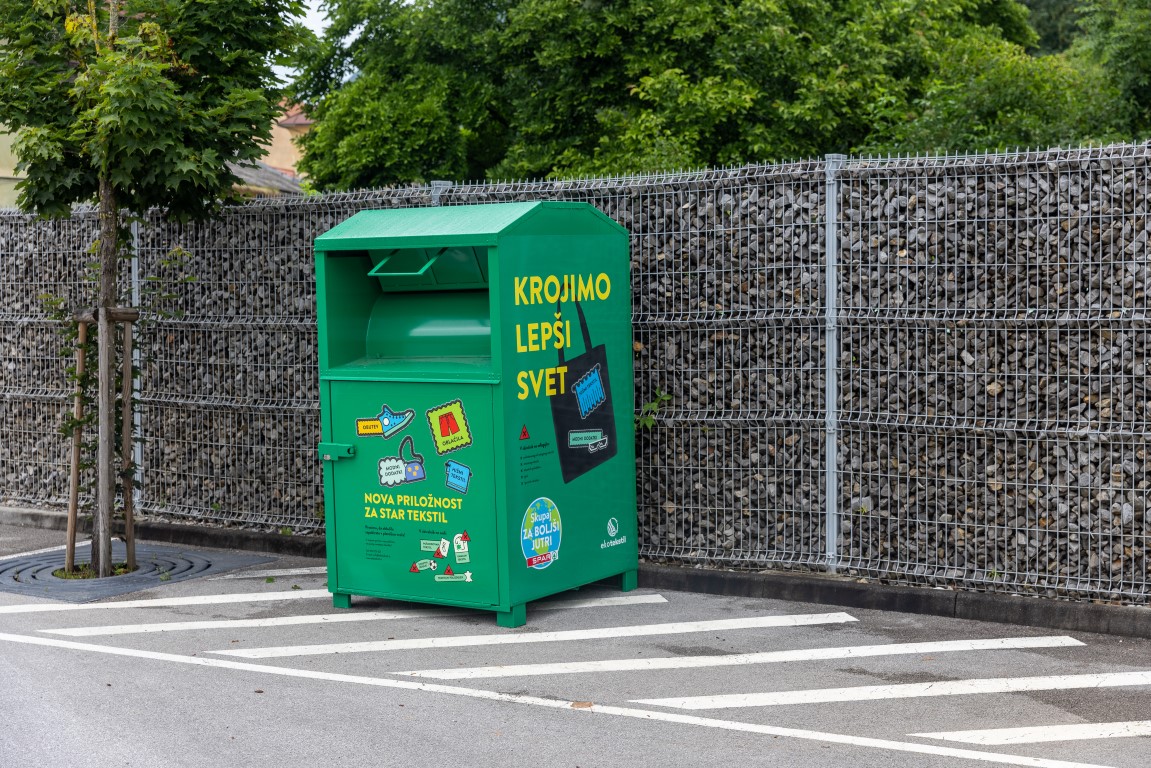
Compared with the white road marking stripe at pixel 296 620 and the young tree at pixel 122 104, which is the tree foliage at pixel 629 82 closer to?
the young tree at pixel 122 104

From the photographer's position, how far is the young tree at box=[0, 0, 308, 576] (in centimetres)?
805

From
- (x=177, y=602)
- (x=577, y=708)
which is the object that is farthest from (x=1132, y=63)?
(x=577, y=708)

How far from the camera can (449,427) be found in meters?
7.05

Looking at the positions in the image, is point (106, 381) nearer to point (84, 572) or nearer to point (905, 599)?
point (84, 572)

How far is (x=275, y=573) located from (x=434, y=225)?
9.42 ft

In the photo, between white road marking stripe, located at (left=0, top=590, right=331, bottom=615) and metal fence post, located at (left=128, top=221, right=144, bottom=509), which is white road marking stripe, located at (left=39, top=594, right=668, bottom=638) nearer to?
white road marking stripe, located at (left=0, top=590, right=331, bottom=615)

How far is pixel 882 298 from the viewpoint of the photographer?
739cm

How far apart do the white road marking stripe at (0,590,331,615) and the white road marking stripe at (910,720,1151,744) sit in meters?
4.11

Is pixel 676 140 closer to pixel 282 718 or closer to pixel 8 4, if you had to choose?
pixel 8 4

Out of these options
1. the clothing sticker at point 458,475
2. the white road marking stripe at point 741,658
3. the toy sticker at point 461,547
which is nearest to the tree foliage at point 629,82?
the clothing sticker at point 458,475

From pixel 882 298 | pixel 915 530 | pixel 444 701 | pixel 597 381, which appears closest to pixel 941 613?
pixel 915 530

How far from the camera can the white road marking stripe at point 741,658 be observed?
20.5 feet

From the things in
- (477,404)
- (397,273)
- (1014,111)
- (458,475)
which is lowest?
(458,475)

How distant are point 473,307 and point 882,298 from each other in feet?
7.56
